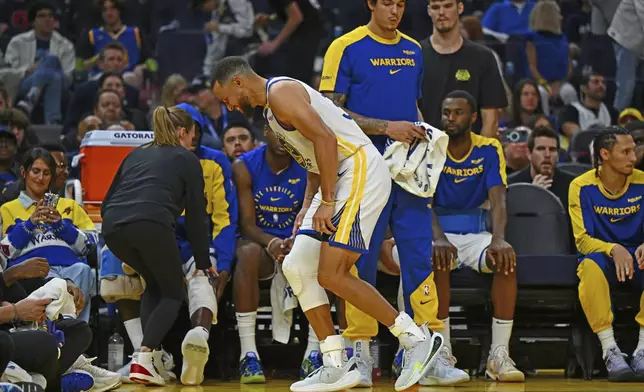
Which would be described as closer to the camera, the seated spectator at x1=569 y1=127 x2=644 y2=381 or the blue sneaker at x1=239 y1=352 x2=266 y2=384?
the blue sneaker at x1=239 y1=352 x2=266 y2=384

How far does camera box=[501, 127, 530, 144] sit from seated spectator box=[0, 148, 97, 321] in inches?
139

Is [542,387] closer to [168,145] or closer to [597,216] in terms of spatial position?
[597,216]

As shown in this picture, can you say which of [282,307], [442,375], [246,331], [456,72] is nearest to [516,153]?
[456,72]

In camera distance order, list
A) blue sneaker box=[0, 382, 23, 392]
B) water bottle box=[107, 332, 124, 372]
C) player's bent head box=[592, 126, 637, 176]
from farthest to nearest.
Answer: player's bent head box=[592, 126, 637, 176], water bottle box=[107, 332, 124, 372], blue sneaker box=[0, 382, 23, 392]

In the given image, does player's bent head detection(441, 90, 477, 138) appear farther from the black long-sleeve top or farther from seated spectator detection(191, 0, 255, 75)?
Answer: seated spectator detection(191, 0, 255, 75)

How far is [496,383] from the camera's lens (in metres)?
6.98

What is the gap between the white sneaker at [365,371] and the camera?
6508 mm

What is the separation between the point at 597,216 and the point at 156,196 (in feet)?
9.47

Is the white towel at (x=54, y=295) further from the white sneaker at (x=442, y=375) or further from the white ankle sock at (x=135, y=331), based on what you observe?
the white sneaker at (x=442, y=375)

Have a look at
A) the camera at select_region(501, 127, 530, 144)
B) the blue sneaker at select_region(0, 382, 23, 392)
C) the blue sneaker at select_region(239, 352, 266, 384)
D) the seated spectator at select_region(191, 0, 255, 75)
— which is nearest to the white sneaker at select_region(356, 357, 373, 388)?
the blue sneaker at select_region(239, 352, 266, 384)

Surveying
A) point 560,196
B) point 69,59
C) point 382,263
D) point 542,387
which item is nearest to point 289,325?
point 382,263

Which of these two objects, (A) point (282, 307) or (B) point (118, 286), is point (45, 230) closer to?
(B) point (118, 286)

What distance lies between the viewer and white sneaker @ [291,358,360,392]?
19.8 ft

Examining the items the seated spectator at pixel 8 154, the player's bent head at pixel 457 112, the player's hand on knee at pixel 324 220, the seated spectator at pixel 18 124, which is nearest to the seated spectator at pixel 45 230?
the seated spectator at pixel 8 154
